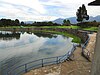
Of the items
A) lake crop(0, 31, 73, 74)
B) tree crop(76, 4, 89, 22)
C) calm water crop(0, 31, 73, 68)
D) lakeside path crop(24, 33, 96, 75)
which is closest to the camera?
lakeside path crop(24, 33, 96, 75)

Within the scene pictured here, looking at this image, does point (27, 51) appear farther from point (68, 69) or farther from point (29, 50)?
point (68, 69)

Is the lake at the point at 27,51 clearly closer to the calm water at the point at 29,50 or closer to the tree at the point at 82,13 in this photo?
the calm water at the point at 29,50

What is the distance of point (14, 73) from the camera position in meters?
28.9

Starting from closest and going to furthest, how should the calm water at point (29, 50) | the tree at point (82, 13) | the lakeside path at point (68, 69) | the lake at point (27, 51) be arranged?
the lakeside path at point (68, 69) < the lake at point (27, 51) < the calm water at point (29, 50) < the tree at point (82, 13)

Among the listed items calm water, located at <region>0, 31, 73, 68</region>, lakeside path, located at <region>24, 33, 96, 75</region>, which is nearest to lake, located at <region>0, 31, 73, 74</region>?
calm water, located at <region>0, 31, 73, 68</region>

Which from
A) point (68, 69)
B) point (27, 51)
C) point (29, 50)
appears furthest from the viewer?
point (29, 50)

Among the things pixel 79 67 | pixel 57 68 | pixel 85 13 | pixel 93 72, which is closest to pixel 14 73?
pixel 57 68

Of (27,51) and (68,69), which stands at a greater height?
(68,69)

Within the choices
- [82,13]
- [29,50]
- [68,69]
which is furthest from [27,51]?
[82,13]

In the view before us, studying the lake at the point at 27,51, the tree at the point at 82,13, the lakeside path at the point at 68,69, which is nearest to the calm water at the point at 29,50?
the lake at the point at 27,51

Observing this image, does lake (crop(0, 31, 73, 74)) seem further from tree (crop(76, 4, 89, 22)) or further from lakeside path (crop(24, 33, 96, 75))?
tree (crop(76, 4, 89, 22))

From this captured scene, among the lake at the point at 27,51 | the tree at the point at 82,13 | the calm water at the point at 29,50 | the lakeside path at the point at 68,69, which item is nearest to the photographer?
the lakeside path at the point at 68,69

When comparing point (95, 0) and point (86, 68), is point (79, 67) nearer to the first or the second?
point (86, 68)

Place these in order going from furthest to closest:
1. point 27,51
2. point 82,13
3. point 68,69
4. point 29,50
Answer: point 82,13 → point 29,50 → point 27,51 → point 68,69
